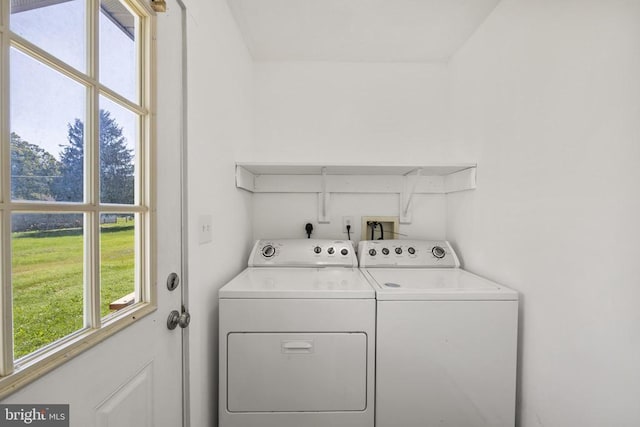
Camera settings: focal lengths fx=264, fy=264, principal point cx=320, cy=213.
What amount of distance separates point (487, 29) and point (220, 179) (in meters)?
1.74

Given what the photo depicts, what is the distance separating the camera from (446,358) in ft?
3.95

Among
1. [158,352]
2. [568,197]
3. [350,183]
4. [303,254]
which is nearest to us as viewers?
[158,352]

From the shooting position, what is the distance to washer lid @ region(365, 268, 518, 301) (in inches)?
47.9

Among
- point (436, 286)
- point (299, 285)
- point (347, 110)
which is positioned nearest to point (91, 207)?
point (299, 285)

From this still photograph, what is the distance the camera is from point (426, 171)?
1.87 metres

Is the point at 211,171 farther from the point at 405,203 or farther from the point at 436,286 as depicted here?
the point at 405,203

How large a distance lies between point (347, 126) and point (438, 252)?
1.14 metres

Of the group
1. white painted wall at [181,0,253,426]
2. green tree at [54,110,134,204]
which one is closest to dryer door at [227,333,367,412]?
white painted wall at [181,0,253,426]

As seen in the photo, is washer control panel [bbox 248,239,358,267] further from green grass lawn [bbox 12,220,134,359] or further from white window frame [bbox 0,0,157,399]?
Result: green grass lawn [bbox 12,220,134,359]

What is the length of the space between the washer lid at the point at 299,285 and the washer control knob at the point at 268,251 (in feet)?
0.44

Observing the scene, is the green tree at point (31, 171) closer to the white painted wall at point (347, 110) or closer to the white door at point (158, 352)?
the white door at point (158, 352)

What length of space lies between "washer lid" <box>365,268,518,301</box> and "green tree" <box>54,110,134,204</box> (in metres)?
1.06

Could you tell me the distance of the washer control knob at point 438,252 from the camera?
179 cm

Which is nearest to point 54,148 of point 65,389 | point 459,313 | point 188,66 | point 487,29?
point 65,389
